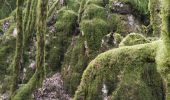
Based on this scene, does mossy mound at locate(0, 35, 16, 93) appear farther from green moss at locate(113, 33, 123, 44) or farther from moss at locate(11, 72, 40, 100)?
green moss at locate(113, 33, 123, 44)

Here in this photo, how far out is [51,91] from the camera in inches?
640

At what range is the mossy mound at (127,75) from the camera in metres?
8.88

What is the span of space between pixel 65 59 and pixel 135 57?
29.3 ft

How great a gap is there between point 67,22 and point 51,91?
4.24m

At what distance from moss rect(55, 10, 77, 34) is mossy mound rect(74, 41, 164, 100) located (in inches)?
361

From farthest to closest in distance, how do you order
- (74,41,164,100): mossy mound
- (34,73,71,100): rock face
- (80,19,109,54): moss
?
(80,19,109,54): moss
(34,73,71,100): rock face
(74,41,164,100): mossy mound

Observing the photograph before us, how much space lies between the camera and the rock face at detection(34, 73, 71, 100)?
15984 mm

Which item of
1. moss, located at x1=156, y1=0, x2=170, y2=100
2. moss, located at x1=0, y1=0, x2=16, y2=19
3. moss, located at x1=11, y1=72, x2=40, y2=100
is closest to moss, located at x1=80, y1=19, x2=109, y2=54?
moss, located at x1=11, y1=72, x2=40, y2=100

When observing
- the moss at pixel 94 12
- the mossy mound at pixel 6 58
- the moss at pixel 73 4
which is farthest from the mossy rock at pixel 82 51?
the mossy mound at pixel 6 58

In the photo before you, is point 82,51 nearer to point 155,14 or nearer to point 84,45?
point 84,45

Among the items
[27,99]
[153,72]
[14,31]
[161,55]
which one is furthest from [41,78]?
[161,55]

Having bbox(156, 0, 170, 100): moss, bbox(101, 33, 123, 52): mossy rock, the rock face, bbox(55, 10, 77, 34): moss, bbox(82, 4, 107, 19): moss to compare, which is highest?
bbox(156, 0, 170, 100): moss

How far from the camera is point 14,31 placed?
19938 mm

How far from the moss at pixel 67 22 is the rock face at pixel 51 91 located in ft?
10.1
